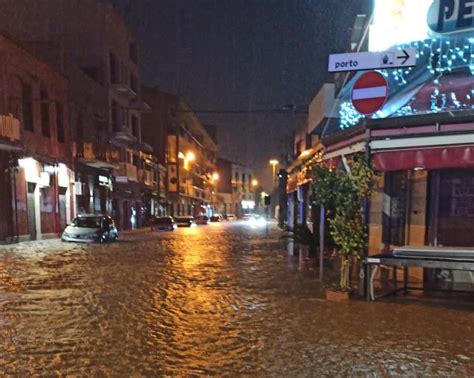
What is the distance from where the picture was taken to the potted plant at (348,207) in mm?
7496

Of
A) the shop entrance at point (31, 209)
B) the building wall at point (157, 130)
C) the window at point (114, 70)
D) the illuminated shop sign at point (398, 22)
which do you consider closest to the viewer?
the illuminated shop sign at point (398, 22)

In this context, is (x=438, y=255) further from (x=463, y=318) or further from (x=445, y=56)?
(x=445, y=56)

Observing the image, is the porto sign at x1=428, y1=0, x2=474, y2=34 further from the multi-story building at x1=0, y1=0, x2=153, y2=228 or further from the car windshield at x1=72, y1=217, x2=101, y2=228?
the multi-story building at x1=0, y1=0, x2=153, y2=228

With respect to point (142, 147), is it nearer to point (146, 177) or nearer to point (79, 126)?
point (146, 177)

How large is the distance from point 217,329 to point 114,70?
119 feet

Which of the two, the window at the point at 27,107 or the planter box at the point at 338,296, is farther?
the window at the point at 27,107

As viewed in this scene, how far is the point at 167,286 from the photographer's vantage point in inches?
368

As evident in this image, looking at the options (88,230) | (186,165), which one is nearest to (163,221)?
(88,230)

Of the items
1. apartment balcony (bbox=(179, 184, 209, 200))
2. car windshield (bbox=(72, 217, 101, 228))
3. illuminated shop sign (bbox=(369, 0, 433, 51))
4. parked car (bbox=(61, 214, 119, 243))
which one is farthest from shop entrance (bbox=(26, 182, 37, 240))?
apartment balcony (bbox=(179, 184, 209, 200))

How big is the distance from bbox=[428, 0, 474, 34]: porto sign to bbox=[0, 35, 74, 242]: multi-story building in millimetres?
16810

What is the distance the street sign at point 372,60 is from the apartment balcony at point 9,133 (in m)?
16.8

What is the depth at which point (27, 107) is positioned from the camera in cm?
2347

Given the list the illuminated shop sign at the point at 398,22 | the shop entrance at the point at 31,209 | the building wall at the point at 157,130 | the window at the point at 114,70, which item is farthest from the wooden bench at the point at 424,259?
the building wall at the point at 157,130

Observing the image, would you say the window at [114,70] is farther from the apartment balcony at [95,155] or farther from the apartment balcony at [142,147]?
the apartment balcony at [95,155]
